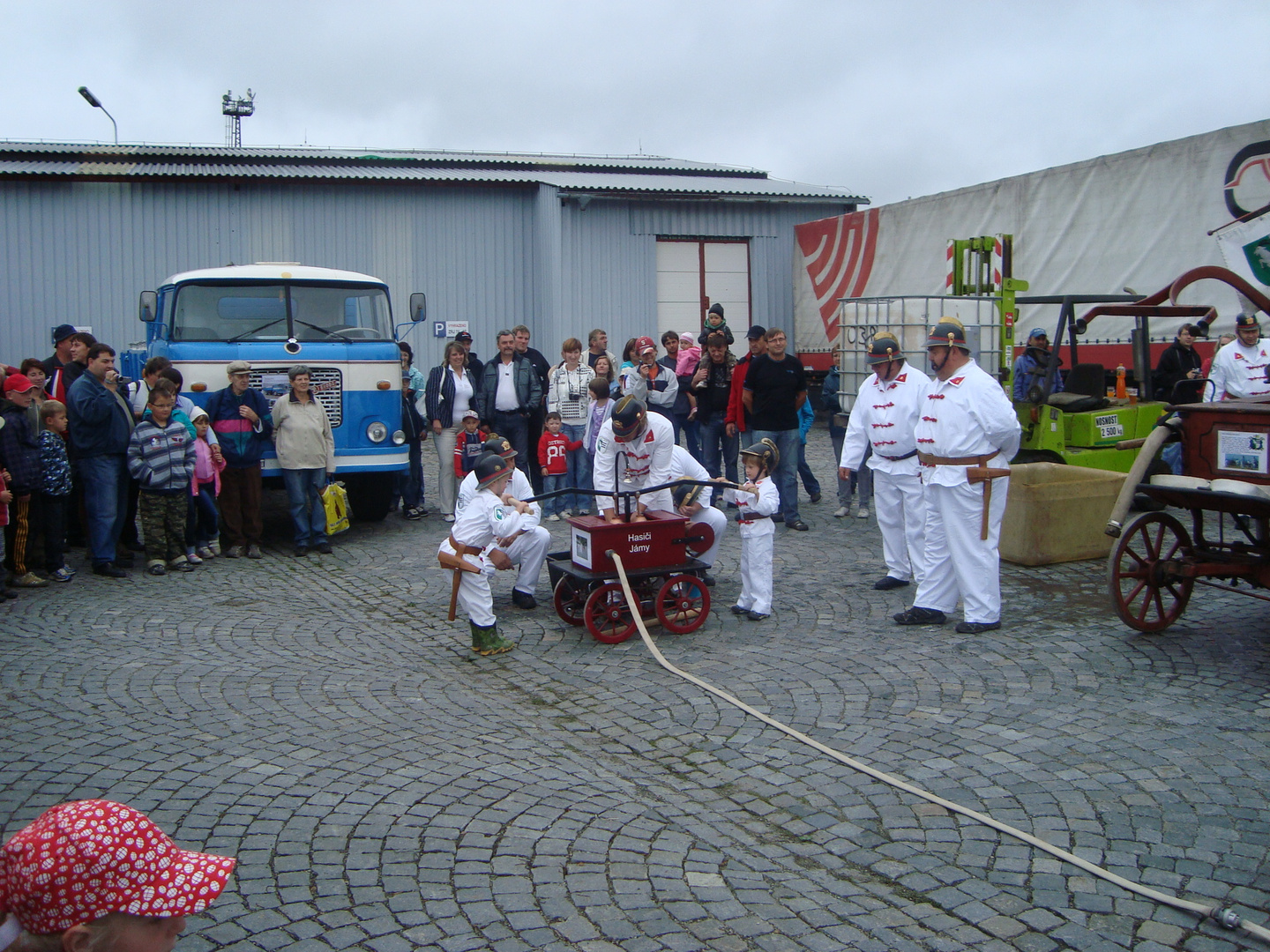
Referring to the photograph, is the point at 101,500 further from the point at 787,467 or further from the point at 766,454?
the point at 787,467

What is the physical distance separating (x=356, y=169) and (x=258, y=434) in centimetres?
1272

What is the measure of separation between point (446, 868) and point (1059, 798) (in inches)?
100

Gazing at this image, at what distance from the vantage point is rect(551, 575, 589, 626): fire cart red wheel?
7492 mm

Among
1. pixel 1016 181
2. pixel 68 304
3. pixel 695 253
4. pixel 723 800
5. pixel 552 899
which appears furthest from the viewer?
pixel 695 253

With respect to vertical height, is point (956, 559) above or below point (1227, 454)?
below

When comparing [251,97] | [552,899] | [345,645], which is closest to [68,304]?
[345,645]

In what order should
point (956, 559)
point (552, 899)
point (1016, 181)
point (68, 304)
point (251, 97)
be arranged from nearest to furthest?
point (552, 899), point (956, 559), point (1016, 181), point (68, 304), point (251, 97)

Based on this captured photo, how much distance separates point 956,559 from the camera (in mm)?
7191

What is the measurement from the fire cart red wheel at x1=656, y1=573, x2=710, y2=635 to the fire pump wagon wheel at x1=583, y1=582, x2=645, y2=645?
0.77ft

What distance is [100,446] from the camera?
9242 mm

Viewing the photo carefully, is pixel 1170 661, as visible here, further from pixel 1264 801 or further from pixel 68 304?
pixel 68 304

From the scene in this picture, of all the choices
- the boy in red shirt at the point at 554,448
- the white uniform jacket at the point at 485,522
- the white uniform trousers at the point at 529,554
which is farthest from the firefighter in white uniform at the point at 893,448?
the boy in red shirt at the point at 554,448

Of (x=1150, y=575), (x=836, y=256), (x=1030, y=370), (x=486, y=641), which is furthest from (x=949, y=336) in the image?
(x=836, y=256)

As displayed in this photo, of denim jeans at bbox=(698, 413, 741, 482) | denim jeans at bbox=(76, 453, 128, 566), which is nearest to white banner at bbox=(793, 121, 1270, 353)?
denim jeans at bbox=(698, 413, 741, 482)
